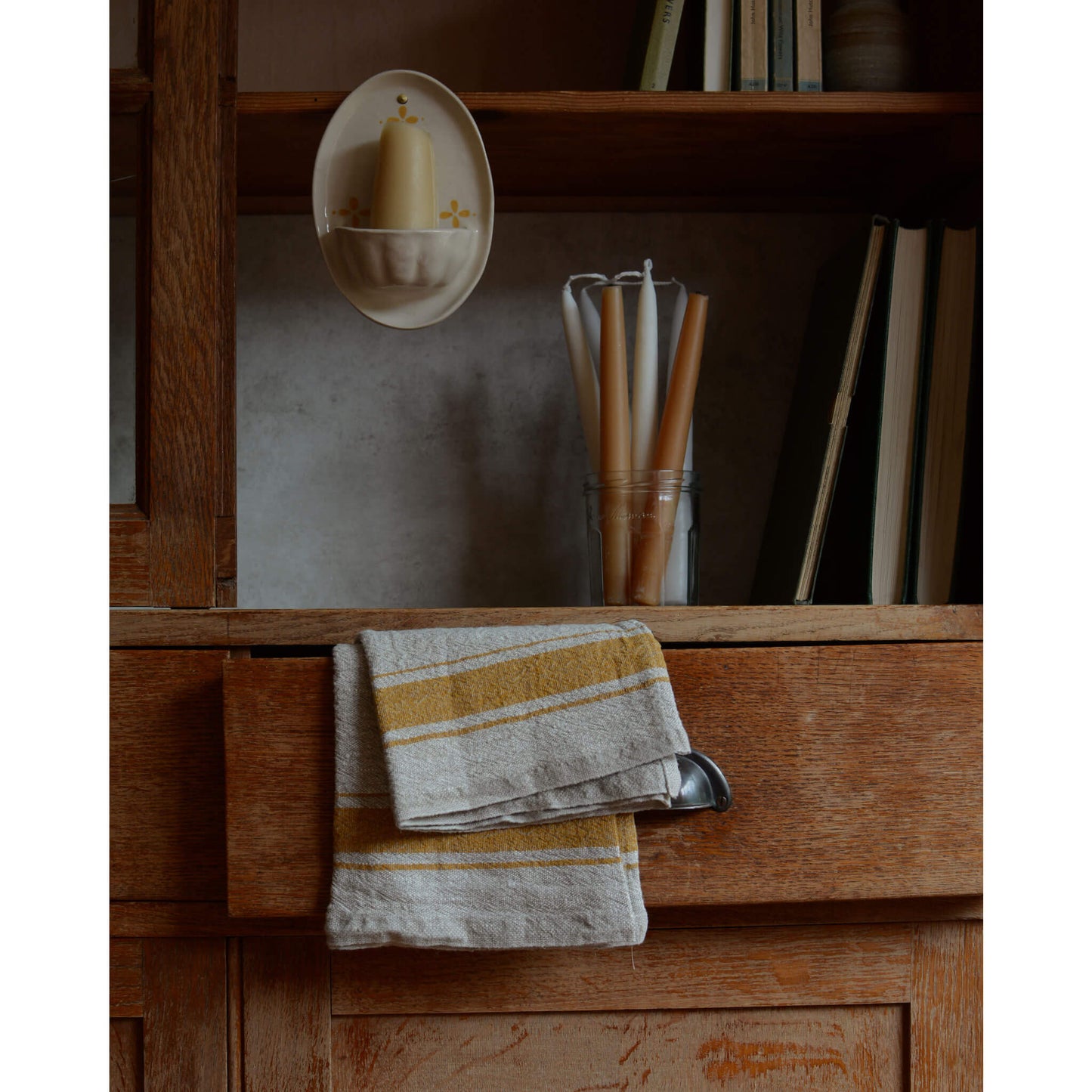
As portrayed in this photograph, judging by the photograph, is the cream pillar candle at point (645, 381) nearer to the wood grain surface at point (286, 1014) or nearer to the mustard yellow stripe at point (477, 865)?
the mustard yellow stripe at point (477, 865)

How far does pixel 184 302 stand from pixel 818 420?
1.83 feet

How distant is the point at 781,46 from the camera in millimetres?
847

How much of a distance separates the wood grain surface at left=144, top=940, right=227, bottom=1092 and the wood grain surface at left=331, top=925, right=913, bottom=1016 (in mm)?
83

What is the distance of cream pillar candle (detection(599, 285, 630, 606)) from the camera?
813mm

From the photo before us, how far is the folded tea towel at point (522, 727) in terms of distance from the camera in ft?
1.97

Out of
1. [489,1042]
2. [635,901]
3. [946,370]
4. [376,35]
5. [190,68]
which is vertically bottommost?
[489,1042]

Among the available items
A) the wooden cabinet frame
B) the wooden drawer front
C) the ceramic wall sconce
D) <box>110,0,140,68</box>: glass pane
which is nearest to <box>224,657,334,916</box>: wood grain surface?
the wooden drawer front

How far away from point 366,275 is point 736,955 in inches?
23.6

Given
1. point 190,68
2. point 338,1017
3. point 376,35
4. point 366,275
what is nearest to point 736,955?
point 338,1017

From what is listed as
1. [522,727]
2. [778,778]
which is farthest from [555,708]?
[778,778]

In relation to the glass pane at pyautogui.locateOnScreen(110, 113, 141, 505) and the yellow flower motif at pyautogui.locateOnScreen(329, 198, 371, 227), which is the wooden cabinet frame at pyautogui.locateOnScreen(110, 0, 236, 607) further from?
the yellow flower motif at pyautogui.locateOnScreen(329, 198, 371, 227)

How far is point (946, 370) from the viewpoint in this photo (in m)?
0.82

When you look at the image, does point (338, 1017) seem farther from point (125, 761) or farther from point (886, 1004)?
point (886, 1004)

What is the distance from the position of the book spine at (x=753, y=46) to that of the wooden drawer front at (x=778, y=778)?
0.50m
